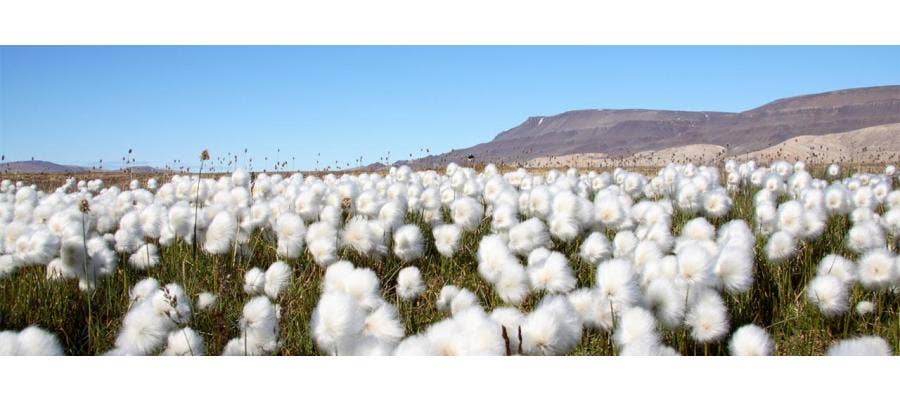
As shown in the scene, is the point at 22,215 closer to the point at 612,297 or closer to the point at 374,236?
the point at 374,236

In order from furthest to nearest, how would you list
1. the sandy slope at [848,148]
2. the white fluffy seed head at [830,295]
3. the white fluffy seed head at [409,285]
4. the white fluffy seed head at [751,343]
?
the sandy slope at [848,148], the white fluffy seed head at [409,285], the white fluffy seed head at [830,295], the white fluffy seed head at [751,343]

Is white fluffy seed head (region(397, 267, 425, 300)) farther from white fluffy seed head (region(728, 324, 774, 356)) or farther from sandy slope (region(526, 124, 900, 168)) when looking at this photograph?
sandy slope (region(526, 124, 900, 168))

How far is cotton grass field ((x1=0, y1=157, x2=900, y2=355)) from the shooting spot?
2.09 meters

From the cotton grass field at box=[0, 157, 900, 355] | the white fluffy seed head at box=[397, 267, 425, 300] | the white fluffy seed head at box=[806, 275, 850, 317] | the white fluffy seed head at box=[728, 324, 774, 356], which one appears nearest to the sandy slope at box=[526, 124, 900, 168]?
the cotton grass field at box=[0, 157, 900, 355]

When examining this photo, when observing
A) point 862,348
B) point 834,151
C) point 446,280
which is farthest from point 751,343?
point 834,151

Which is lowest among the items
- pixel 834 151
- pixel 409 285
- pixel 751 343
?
pixel 751 343

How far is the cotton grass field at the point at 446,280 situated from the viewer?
2086 millimetres

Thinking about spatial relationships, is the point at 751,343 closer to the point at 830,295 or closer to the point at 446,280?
the point at 830,295

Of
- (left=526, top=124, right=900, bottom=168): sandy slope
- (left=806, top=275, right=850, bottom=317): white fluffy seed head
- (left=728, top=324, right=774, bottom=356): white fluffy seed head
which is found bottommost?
(left=728, top=324, right=774, bottom=356): white fluffy seed head

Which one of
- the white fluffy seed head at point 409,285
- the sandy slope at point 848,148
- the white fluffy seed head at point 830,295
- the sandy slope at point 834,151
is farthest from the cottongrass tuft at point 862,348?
the sandy slope at point 848,148

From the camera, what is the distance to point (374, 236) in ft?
12.4

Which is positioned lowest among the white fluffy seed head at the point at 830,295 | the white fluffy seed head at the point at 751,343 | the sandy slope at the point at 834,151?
the white fluffy seed head at the point at 751,343

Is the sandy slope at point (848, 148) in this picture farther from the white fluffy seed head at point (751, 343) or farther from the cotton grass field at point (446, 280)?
the white fluffy seed head at point (751, 343)

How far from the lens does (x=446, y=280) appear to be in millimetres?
3783
